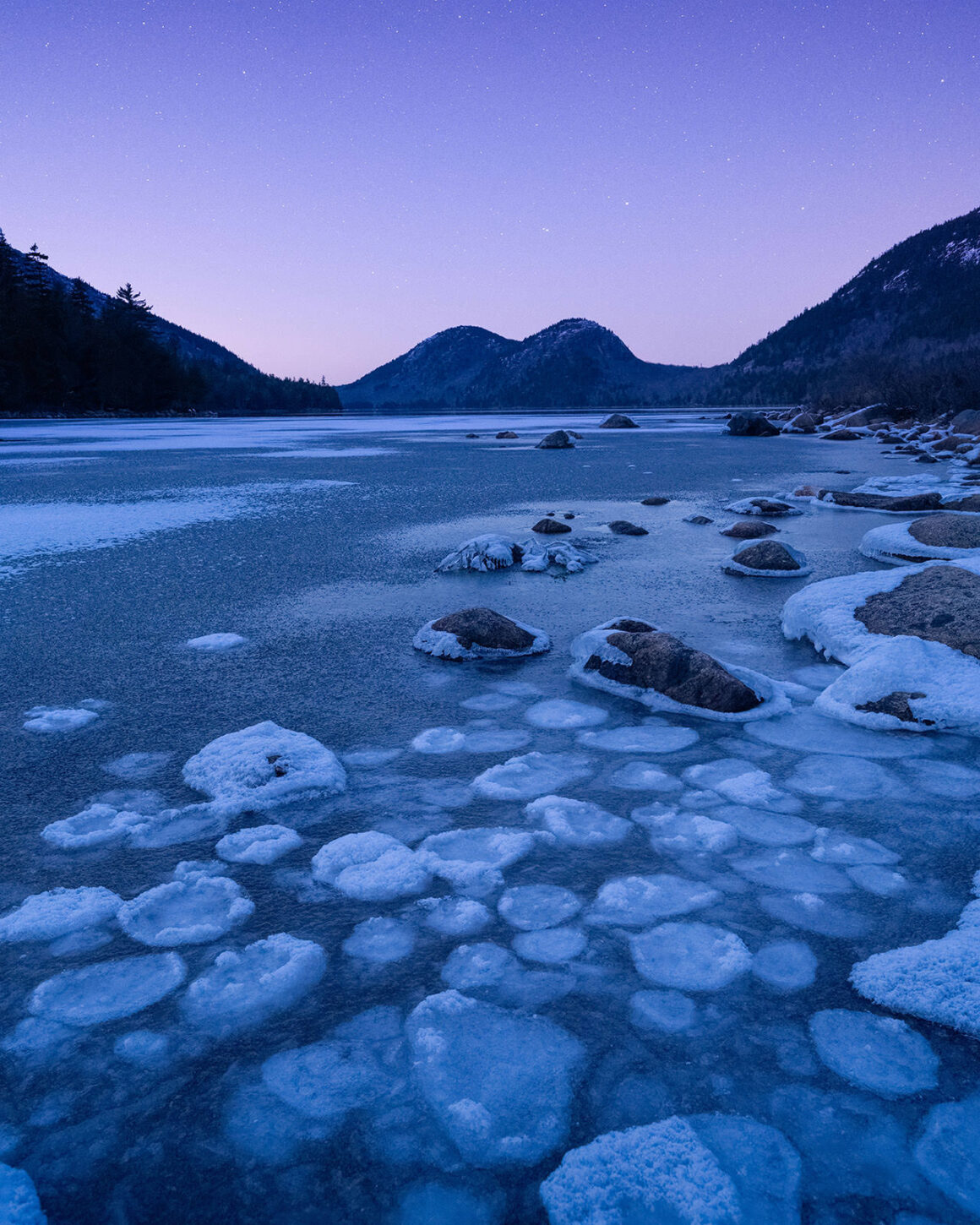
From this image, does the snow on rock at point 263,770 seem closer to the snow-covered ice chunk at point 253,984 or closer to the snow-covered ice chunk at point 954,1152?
the snow-covered ice chunk at point 253,984

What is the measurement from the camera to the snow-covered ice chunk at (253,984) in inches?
62.2

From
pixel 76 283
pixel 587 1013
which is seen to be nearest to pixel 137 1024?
pixel 587 1013

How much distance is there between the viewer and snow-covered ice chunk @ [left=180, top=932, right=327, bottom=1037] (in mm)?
1580

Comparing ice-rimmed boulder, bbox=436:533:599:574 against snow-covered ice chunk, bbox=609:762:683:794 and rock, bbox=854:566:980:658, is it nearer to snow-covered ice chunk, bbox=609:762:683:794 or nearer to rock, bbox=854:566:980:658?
rock, bbox=854:566:980:658

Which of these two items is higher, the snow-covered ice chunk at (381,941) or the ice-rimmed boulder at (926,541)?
the ice-rimmed boulder at (926,541)

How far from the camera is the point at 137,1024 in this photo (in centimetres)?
157

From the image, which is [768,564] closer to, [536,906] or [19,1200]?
[536,906]

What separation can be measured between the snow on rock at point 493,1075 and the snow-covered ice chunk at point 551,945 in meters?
0.19

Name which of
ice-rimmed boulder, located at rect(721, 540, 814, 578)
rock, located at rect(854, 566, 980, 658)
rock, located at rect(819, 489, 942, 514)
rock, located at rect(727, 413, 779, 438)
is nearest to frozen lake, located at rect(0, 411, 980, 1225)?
rock, located at rect(854, 566, 980, 658)

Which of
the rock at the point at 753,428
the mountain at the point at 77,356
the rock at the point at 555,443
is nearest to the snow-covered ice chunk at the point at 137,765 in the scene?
the rock at the point at 555,443

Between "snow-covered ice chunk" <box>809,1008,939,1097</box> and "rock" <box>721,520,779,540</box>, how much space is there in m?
6.33

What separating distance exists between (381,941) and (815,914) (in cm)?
110

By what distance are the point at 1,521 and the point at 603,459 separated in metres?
12.6

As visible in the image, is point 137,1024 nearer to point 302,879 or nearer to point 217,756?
point 302,879
